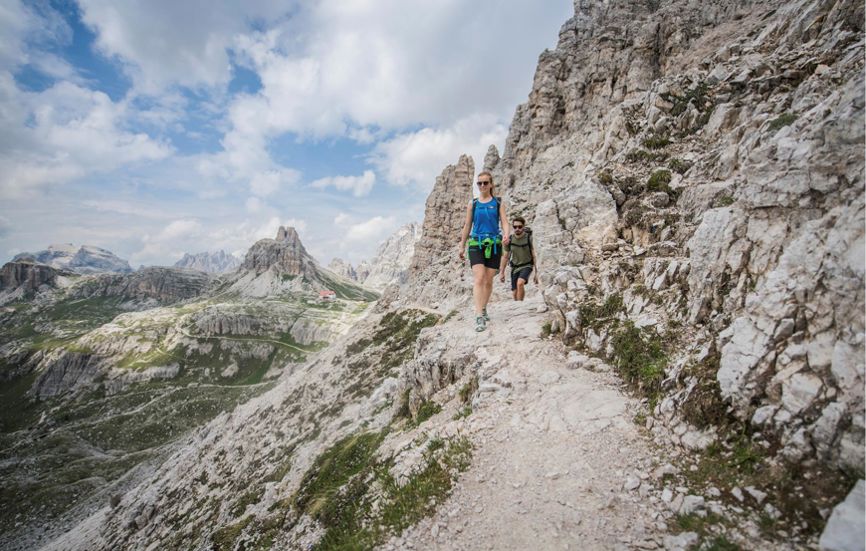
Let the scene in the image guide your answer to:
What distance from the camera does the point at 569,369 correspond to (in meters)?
11.1

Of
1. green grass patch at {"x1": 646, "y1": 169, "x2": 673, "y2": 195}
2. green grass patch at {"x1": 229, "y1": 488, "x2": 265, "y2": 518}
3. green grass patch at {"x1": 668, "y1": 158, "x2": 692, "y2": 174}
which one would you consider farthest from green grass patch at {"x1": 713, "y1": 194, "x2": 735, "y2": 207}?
green grass patch at {"x1": 229, "y1": 488, "x2": 265, "y2": 518}

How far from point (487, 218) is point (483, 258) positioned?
148cm

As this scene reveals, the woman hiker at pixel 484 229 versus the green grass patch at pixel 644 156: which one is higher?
the green grass patch at pixel 644 156

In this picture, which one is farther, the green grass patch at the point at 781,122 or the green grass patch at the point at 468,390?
the green grass patch at the point at 468,390

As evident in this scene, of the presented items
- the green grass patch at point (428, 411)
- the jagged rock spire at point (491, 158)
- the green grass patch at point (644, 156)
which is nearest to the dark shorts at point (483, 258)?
the green grass patch at point (428, 411)

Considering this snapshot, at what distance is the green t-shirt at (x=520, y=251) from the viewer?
16.9 metres

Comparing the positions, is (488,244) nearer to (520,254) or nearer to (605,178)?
(520,254)

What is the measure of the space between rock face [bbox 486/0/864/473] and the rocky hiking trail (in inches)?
49.0

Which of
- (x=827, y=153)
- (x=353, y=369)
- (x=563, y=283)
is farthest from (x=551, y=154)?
(x=827, y=153)

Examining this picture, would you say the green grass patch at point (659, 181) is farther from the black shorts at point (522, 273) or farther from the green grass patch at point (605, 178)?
the black shorts at point (522, 273)

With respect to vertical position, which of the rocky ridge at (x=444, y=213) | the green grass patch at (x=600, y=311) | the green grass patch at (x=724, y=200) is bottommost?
the green grass patch at (x=600, y=311)

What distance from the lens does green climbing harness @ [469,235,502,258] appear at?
13.2 metres

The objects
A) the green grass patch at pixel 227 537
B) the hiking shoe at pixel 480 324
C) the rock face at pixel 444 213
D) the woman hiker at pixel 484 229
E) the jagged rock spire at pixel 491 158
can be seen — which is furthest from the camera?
the rock face at pixel 444 213

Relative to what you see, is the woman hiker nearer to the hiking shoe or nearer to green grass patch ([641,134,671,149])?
the hiking shoe
